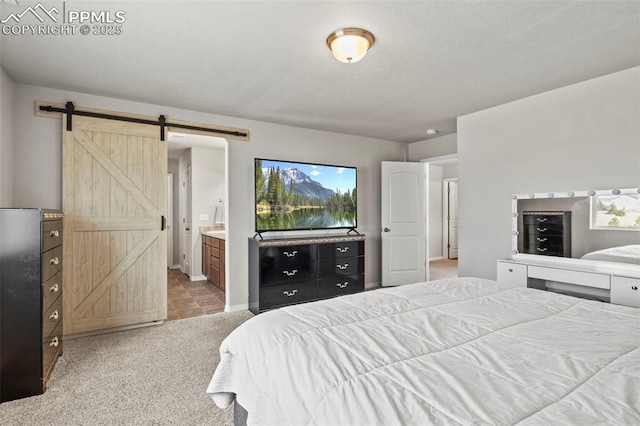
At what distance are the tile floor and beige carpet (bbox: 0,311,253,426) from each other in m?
0.68

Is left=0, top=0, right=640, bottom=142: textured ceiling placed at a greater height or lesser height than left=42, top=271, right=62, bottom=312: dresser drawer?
greater

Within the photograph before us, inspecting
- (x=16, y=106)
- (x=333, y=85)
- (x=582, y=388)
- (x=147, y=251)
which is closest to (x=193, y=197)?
(x=147, y=251)

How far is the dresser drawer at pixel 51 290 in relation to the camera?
240cm

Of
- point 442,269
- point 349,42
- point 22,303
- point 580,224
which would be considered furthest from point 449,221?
point 22,303

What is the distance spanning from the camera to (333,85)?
319 centimetres

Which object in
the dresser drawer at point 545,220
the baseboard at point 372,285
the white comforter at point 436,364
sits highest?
the dresser drawer at point 545,220

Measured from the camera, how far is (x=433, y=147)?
5.38m

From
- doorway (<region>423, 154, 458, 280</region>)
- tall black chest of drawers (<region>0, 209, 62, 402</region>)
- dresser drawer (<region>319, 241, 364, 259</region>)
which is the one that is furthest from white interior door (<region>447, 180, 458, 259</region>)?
tall black chest of drawers (<region>0, 209, 62, 402</region>)

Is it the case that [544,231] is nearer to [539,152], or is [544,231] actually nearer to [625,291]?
[539,152]

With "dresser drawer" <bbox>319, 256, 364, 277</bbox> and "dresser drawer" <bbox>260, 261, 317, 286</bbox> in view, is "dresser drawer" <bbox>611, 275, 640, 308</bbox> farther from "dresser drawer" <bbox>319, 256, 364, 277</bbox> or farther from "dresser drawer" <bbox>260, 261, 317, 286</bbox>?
"dresser drawer" <bbox>260, 261, 317, 286</bbox>

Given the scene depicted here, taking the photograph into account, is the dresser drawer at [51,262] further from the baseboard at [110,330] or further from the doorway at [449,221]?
the doorway at [449,221]

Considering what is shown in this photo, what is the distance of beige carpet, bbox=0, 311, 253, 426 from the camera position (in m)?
2.03

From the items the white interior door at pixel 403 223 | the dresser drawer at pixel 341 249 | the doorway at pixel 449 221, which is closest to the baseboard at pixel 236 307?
the dresser drawer at pixel 341 249

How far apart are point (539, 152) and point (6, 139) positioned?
4895 mm
